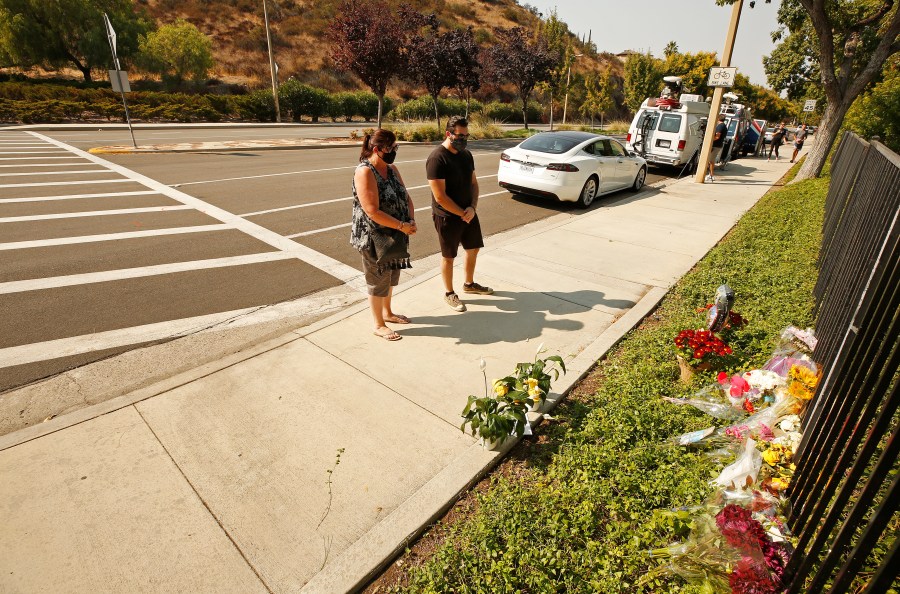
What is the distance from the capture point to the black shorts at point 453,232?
501 cm

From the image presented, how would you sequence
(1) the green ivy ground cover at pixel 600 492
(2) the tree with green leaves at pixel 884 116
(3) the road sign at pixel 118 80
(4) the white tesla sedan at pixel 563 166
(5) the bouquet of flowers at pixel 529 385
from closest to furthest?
(1) the green ivy ground cover at pixel 600 492, (5) the bouquet of flowers at pixel 529 385, (4) the white tesla sedan at pixel 563 166, (2) the tree with green leaves at pixel 884 116, (3) the road sign at pixel 118 80

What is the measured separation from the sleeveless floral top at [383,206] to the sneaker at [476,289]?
1475 millimetres

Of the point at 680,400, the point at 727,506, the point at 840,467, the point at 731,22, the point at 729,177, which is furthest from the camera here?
the point at 729,177

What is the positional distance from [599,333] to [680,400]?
1.32 meters

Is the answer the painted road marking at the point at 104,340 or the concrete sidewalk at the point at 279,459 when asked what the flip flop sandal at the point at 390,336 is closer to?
the concrete sidewalk at the point at 279,459

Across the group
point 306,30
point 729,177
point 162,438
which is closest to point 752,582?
point 162,438

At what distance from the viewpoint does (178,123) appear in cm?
2875

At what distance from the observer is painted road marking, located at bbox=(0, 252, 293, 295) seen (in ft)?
17.7

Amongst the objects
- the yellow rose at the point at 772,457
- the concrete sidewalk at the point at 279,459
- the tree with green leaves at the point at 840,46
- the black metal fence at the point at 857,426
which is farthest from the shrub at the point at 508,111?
the yellow rose at the point at 772,457

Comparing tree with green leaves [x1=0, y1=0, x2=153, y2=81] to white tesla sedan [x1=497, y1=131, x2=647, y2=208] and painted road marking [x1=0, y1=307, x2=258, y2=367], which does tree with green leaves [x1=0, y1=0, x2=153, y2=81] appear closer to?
white tesla sedan [x1=497, y1=131, x2=647, y2=208]

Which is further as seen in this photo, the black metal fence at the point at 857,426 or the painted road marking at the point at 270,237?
the painted road marking at the point at 270,237

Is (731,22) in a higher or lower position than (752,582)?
higher

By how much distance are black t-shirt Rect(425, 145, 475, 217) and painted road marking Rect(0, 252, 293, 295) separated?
284 cm

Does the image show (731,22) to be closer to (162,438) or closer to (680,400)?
(680,400)
